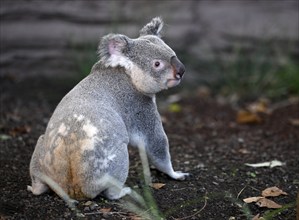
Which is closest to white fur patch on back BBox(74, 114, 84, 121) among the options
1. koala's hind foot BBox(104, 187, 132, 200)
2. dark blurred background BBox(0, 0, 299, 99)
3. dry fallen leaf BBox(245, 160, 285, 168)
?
koala's hind foot BBox(104, 187, 132, 200)

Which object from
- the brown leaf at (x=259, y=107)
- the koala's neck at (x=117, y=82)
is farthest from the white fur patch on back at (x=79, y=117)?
the brown leaf at (x=259, y=107)

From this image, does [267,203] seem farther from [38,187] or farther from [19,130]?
[19,130]

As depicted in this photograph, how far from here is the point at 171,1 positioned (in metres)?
8.79

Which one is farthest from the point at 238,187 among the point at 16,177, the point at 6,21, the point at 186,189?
the point at 6,21

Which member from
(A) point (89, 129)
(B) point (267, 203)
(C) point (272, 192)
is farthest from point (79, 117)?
(C) point (272, 192)

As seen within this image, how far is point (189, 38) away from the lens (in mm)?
8914

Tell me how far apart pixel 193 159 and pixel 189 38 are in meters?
3.40

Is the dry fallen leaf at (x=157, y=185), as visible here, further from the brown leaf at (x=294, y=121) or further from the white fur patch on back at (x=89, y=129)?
the brown leaf at (x=294, y=121)

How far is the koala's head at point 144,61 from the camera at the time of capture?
182 inches

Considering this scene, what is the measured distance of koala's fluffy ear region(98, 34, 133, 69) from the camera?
4633 millimetres

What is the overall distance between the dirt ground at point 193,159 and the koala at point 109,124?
0.19 metres

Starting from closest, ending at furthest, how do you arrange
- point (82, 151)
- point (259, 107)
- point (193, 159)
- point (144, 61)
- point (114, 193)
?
point (82, 151) < point (114, 193) < point (144, 61) < point (193, 159) < point (259, 107)

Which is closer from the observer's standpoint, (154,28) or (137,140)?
(137,140)

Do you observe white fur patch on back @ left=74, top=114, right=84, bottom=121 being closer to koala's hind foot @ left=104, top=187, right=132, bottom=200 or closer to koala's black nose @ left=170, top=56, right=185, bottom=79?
koala's hind foot @ left=104, top=187, right=132, bottom=200
